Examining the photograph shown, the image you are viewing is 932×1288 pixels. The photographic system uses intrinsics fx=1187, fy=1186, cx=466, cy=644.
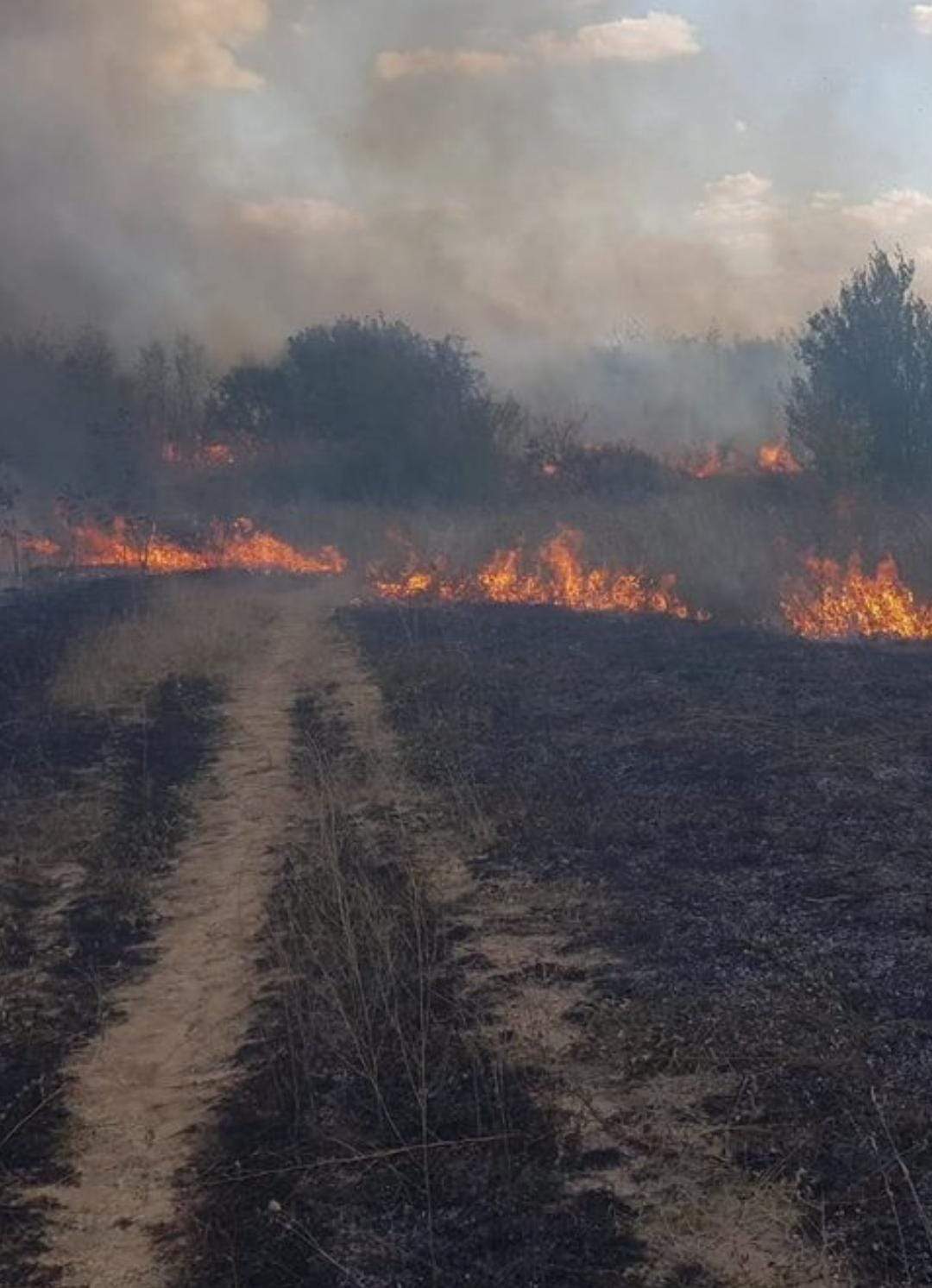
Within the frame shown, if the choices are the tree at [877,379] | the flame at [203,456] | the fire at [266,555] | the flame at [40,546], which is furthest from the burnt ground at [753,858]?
the flame at [203,456]

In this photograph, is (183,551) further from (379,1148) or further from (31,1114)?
(379,1148)

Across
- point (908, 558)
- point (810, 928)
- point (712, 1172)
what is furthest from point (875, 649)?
point (712, 1172)

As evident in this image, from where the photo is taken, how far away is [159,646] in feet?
83.0

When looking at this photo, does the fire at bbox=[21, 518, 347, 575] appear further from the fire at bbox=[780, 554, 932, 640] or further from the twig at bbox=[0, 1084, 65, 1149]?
the twig at bbox=[0, 1084, 65, 1149]

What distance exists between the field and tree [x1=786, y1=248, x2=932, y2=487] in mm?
19352

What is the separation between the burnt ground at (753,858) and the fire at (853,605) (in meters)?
1.67

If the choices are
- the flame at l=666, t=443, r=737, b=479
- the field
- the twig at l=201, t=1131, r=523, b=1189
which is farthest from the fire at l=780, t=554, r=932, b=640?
the twig at l=201, t=1131, r=523, b=1189

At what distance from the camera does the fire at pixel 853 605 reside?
23391mm

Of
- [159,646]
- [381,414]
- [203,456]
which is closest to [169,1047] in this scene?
[159,646]

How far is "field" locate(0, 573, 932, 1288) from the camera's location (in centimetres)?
626

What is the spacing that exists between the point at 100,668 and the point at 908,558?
17.1 meters

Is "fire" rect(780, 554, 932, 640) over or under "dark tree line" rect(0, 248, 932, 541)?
under

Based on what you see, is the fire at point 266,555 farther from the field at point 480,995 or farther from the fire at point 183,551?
the field at point 480,995

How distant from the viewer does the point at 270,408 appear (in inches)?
2357
